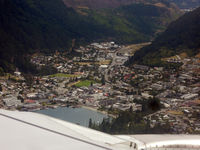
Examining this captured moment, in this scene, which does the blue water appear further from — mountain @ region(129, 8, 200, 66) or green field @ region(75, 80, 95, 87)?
mountain @ region(129, 8, 200, 66)

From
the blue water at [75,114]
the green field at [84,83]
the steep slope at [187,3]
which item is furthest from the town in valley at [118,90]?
the steep slope at [187,3]

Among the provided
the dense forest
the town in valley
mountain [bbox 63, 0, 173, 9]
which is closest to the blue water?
the town in valley

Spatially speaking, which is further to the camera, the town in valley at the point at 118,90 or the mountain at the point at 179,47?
the mountain at the point at 179,47

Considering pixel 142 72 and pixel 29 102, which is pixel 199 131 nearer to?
pixel 29 102

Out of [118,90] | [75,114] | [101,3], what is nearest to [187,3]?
[101,3]

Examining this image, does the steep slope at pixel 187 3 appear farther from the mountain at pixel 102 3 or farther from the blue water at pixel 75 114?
the blue water at pixel 75 114

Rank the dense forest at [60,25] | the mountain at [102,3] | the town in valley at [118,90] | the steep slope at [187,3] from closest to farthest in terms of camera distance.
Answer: the town in valley at [118,90] < the dense forest at [60,25] < the mountain at [102,3] < the steep slope at [187,3]

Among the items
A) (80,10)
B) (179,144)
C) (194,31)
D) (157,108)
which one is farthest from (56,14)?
(179,144)
